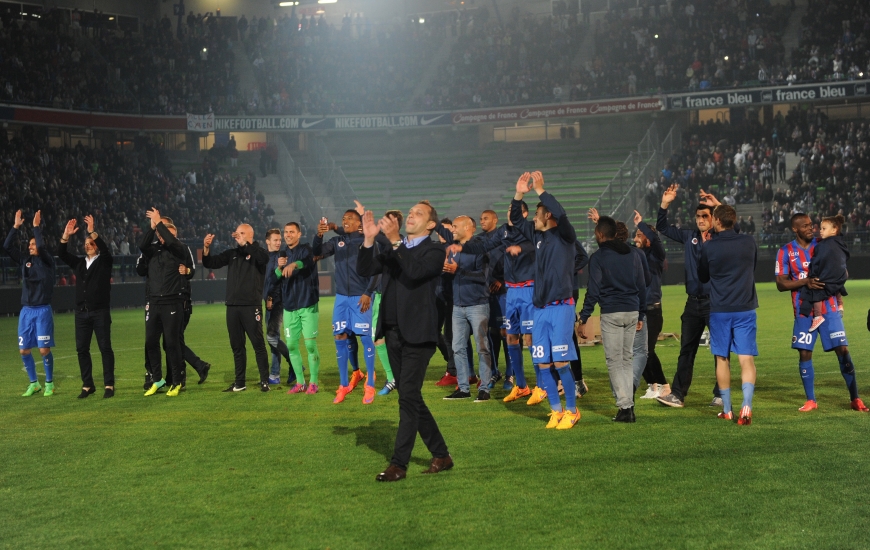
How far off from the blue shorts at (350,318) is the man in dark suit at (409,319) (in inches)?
160

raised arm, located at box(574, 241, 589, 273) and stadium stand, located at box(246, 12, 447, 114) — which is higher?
stadium stand, located at box(246, 12, 447, 114)

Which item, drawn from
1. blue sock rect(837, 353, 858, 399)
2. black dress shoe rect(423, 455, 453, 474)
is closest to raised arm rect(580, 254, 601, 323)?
black dress shoe rect(423, 455, 453, 474)

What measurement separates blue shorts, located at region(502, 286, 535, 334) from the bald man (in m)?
3.55

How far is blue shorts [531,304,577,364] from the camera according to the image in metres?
9.27

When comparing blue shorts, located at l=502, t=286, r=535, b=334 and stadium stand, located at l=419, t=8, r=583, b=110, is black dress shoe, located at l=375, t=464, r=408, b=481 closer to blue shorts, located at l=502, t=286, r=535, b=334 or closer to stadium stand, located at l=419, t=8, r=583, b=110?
blue shorts, located at l=502, t=286, r=535, b=334

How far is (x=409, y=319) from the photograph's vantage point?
7.52 meters

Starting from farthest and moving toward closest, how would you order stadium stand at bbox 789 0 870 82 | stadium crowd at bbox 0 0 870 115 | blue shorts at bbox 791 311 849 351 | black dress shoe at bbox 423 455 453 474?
stadium crowd at bbox 0 0 870 115, stadium stand at bbox 789 0 870 82, blue shorts at bbox 791 311 849 351, black dress shoe at bbox 423 455 453 474

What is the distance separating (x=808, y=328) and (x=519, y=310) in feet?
10.7

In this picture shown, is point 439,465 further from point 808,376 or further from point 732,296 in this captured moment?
point 808,376

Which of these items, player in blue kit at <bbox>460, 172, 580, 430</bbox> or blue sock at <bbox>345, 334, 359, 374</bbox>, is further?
blue sock at <bbox>345, 334, 359, 374</bbox>

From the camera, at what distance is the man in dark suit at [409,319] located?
292 inches

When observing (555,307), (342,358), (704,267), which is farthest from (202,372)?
A: (704,267)

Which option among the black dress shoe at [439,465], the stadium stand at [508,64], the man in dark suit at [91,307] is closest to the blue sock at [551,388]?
the black dress shoe at [439,465]

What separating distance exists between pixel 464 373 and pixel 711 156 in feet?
109
